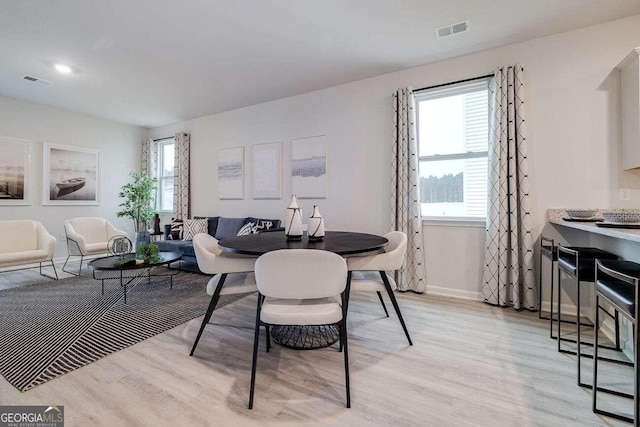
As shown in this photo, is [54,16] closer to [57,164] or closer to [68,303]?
[68,303]

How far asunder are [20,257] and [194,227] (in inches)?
81.0

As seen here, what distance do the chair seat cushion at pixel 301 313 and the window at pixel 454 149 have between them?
2306 mm

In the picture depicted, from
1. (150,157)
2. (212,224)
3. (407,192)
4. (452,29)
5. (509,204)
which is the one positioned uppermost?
(452,29)

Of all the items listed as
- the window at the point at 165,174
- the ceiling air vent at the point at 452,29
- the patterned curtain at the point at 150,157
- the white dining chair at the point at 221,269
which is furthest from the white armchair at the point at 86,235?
the ceiling air vent at the point at 452,29

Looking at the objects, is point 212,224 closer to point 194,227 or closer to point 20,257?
point 194,227

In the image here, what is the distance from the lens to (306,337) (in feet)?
7.55

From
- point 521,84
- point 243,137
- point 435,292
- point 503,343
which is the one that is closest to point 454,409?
point 503,343

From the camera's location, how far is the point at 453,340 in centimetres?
224

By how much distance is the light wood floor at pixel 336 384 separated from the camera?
4.72ft

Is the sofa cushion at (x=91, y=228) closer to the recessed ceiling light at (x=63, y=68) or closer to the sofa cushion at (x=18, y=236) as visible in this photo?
the sofa cushion at (x=18, y=236)

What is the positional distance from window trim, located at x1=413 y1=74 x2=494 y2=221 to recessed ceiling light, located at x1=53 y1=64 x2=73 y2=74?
413 centimetres

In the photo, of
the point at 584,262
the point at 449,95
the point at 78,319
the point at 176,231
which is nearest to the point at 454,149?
the point at 449,95

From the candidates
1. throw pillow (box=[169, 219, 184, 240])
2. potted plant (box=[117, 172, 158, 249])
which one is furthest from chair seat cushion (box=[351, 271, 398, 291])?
potted plant (box=[117, 172, 158, 249])

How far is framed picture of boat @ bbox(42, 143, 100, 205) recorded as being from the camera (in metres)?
4.88
